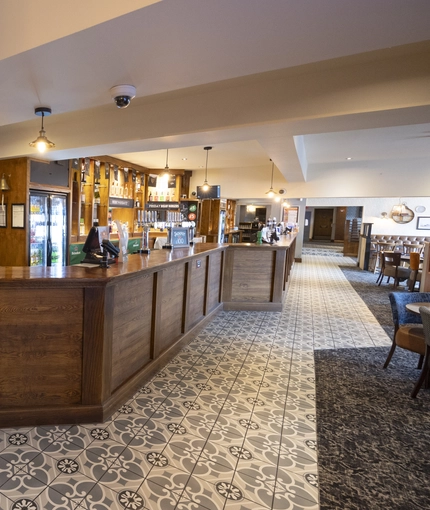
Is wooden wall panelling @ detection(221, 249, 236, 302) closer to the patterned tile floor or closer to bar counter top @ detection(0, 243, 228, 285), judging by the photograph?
the patterned tile floor

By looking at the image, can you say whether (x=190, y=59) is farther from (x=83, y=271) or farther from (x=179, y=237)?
(x=179, y=237)

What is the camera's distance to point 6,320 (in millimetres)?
2195

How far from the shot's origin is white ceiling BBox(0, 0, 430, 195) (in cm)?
178

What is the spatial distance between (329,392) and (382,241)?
11227mm

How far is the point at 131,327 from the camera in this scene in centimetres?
277

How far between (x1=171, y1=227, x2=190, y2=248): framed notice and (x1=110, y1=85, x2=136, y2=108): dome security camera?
74.9 inches

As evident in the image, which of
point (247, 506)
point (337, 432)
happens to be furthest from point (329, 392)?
point (247, 506)

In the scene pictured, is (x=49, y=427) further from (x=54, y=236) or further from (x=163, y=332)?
(x=54, y=236)

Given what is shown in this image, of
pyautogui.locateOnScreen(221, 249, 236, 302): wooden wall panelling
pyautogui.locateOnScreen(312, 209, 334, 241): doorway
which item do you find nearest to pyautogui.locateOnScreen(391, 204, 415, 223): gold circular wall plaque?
pyautogui.locateOnScreen(312, 209, 334, 241): doorway

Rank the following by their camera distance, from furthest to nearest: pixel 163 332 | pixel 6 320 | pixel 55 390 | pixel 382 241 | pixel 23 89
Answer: pixel 382 241
pixel 163 332
pixel 23 89
pixel 55 390
pixel 6 320

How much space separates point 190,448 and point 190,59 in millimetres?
2754

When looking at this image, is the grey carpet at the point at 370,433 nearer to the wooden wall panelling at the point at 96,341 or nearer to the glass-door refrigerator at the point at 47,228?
the wooden wall panelling at the point at 96,341

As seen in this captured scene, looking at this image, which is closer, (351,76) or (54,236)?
(351,76)

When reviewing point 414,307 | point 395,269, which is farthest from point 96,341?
point 395,269
